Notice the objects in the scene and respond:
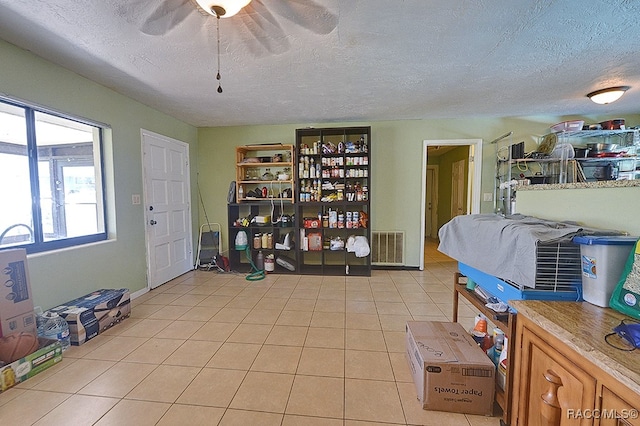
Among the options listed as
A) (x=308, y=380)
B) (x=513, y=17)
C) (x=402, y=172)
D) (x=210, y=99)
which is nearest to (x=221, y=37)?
(x=210, y=99)

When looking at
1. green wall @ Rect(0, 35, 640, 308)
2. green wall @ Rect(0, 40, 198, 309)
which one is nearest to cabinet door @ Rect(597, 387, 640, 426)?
green wall @ Rect(0, 35, 640, 308)

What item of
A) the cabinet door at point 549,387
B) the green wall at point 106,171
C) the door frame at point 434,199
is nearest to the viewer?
the cabinet door at point 549,387

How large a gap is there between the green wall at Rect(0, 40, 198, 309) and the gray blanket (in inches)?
132

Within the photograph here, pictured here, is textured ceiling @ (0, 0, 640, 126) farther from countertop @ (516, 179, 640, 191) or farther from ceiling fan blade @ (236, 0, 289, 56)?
countertop @ (516, 179, 640, 191)

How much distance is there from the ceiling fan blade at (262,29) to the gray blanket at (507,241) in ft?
6.10

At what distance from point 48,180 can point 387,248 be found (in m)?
4.24

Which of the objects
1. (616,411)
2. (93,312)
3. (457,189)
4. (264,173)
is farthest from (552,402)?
(457,189)

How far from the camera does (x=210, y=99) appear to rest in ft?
10.4

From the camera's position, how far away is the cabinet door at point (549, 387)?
2.58 ft

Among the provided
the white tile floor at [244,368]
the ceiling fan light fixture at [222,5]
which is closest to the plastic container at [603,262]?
the white tile floor at [244,368]

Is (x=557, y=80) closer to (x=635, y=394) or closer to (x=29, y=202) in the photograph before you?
(x=635, y=394)

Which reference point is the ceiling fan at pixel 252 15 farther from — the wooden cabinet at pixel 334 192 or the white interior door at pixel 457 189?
the white interior door at pixel 457 189

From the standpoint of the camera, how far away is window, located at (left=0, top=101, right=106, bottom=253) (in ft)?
6.79

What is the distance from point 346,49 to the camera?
209 centimetres
